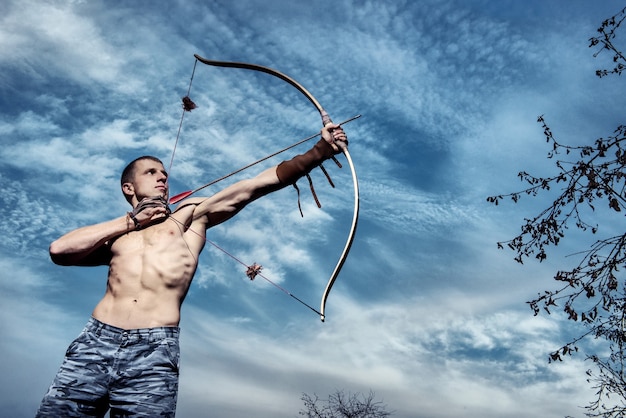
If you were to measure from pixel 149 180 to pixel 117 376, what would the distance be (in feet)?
5.39

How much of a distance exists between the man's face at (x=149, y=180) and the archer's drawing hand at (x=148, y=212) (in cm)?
20

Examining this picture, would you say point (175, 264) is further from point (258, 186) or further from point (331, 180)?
point (331, 180)

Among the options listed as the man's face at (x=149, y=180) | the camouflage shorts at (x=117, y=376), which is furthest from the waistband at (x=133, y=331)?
the man's face at (x=149, y=180)

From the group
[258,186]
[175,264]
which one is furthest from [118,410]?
[258,186]

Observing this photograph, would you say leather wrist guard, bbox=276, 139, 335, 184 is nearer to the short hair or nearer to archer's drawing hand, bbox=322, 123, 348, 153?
archer's drawing hand, bbox=322, 123, 348, 153

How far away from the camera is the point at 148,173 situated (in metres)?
4.67

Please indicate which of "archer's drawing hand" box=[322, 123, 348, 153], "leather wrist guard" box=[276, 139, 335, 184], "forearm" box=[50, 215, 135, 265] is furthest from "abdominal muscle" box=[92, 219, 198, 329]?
"archer's drawing hand" box=[322, 123, 348, 153]

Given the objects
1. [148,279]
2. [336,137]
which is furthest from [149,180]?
[336,137]

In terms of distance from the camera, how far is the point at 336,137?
14.4 feet

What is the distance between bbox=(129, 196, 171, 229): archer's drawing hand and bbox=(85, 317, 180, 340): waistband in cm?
83

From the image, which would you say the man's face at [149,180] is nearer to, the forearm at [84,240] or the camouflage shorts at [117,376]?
the forearm at [84,240]

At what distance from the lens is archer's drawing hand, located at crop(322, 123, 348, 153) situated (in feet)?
14.4

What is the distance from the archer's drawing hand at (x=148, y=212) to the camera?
14.2ft

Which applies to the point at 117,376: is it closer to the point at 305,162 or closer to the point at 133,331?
the point at 133,331
